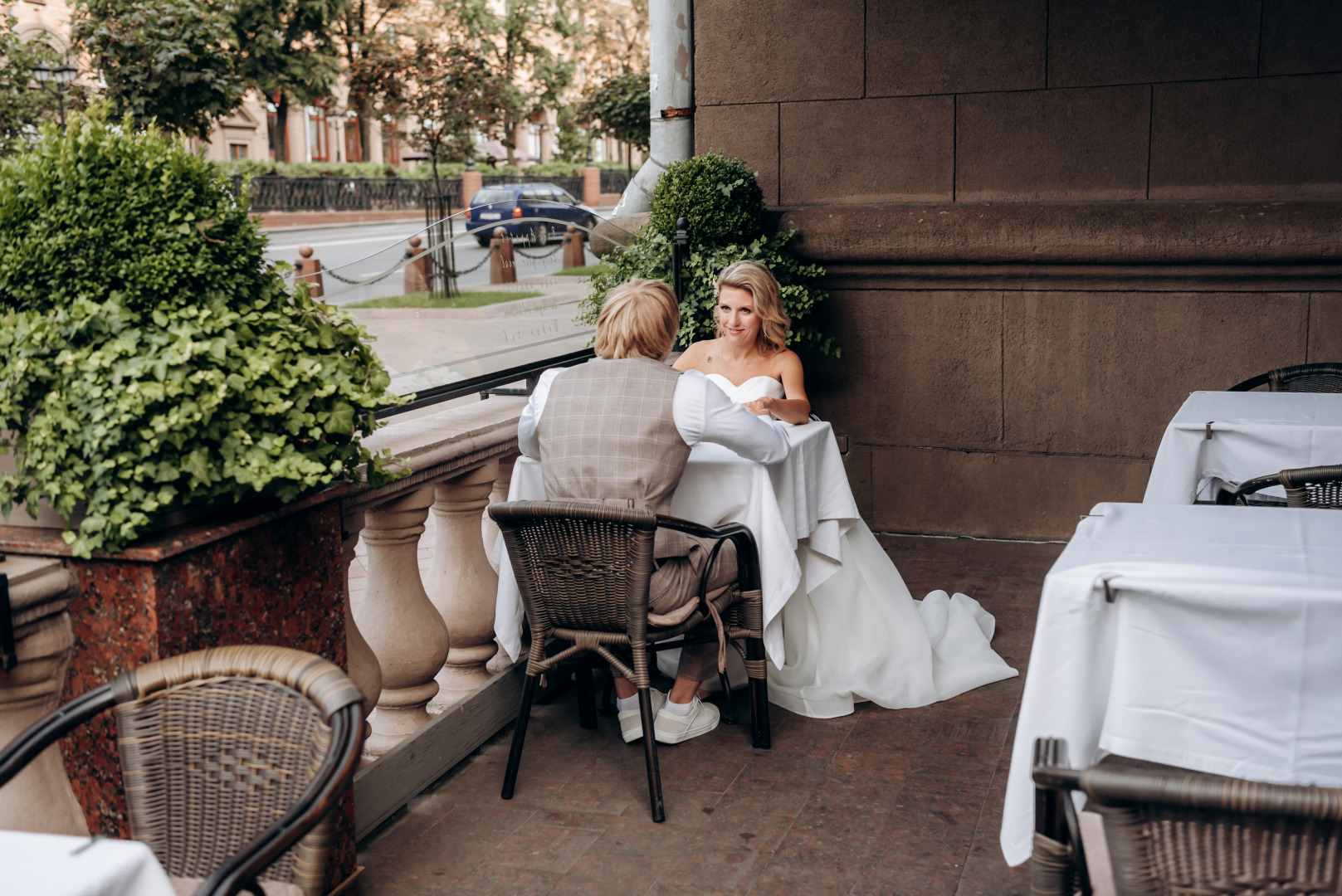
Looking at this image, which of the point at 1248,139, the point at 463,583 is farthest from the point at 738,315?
the point at 1248,139

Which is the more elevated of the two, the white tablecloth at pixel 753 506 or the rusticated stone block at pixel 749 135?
the rusticated stone block at pixel 749 135

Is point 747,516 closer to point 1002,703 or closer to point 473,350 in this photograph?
point 1002,703

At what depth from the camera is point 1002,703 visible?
3994mm

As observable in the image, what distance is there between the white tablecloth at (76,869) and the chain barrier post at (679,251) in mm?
4200

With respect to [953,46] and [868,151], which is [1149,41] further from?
[868,151]

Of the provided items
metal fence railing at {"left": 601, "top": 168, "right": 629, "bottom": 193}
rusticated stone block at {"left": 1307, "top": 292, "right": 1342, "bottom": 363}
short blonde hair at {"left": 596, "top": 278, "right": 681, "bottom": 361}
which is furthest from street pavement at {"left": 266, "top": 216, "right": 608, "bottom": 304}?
metal fence railing at {"left": 601, "top": 168, "right": 629, "bottom": 193}

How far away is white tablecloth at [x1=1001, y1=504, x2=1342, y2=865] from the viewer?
2.08 metres

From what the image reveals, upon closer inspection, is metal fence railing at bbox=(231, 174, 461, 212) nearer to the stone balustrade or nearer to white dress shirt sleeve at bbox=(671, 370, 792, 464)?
the stone balustrade

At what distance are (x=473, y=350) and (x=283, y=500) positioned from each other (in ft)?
7.05

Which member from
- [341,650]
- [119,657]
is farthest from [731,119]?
[119,657]

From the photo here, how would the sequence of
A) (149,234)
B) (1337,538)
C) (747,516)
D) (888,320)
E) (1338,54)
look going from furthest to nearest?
(888,320) < (1338,54) < (747,516) < (1337,538) < (149,234)

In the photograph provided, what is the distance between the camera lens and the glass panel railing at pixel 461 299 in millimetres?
4109

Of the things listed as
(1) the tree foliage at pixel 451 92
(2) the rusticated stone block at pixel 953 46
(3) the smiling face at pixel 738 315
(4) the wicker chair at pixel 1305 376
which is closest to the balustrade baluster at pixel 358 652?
(3) the smiling face at pixel 738 315

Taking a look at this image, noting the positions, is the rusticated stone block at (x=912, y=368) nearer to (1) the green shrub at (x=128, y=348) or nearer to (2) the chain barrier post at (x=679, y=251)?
(2) the chain barrier post at (x=679, y=251)
